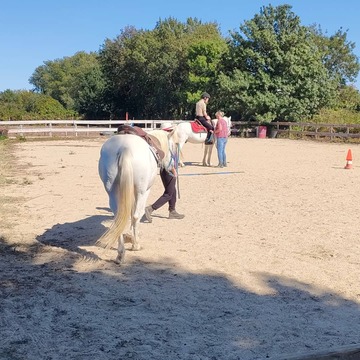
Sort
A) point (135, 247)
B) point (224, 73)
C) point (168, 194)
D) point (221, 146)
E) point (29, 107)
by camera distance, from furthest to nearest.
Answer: point (29, 107) → point (224, 73) → point (221, 146) → point (168, 194) → point (135, 247)

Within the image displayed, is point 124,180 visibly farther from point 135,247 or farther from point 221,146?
point 221,146

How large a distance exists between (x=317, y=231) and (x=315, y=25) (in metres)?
61.3

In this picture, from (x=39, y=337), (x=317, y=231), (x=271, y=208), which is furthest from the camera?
(x=271, y=208)

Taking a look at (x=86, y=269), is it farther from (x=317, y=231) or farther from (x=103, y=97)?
(x=103, y=97)

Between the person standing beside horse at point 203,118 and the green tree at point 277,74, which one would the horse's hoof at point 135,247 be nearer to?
the person standing beside horse at point 203,118

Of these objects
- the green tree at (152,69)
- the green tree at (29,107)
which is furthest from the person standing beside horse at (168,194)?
the green tree at (29,107)

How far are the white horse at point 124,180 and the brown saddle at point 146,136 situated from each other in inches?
8.1

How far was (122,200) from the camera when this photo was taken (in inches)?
243

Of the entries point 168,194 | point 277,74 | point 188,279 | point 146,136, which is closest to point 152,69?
point 277,74

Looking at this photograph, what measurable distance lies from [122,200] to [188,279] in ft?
4.33

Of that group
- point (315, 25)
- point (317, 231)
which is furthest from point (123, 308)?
point (315, 25)

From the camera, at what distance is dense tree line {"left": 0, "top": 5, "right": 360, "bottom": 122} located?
36281 mm

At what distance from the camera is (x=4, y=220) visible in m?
8.75

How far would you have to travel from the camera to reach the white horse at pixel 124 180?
20.1 feet
